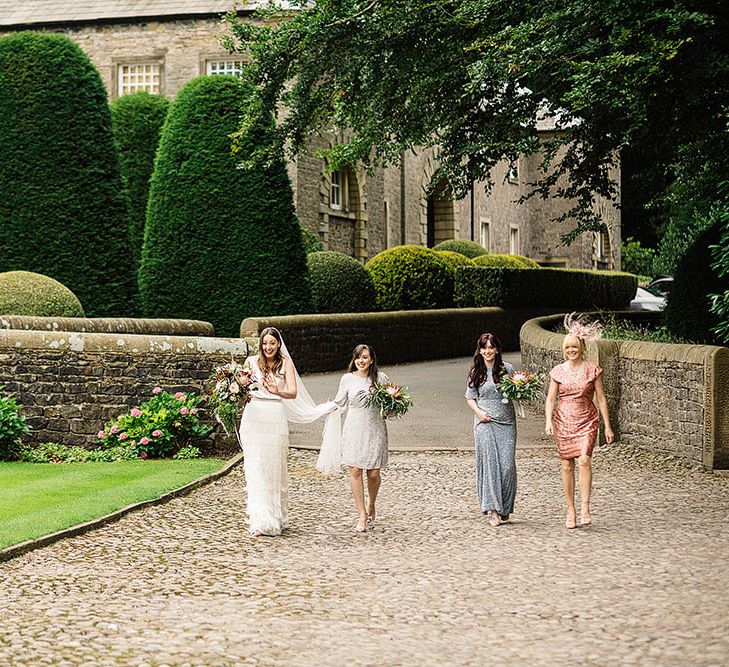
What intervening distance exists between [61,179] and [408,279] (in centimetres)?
914

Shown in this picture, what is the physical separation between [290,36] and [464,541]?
955 centimetres

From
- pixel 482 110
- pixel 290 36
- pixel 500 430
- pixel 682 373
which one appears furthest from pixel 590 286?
pixel 500 430

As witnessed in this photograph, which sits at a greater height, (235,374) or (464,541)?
(235,374)

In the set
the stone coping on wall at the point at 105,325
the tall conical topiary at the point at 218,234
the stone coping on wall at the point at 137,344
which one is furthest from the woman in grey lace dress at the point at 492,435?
the tall conical topiary at the point at 218,234

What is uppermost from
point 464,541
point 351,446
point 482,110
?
point 482,110

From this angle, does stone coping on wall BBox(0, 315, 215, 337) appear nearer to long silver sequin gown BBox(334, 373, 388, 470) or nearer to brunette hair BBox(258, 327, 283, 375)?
brunette hair BBox(258, 327, 283, 375)

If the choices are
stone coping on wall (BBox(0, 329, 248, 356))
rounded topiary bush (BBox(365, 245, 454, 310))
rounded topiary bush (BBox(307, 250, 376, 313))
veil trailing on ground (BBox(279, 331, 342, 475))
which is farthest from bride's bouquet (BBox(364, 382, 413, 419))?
rounded topiary bush (BBox(365, 245, 454, 310))

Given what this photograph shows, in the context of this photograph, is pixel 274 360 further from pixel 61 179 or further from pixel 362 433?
pixel 61 179

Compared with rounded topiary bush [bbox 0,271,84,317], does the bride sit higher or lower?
lower

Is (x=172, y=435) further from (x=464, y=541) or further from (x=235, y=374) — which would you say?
(x=464, y=541)

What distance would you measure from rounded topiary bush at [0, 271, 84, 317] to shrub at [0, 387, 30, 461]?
473 cm

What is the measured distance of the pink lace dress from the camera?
28.9ft

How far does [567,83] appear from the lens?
51.5 ft

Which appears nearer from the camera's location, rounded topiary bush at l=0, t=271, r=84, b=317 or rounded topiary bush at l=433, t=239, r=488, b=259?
rounded topiary bush at l=0, t=271, r=84, b=317
